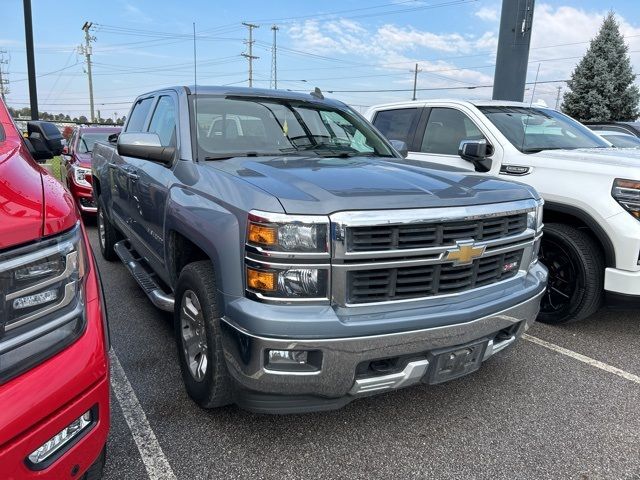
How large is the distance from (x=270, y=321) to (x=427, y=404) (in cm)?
135

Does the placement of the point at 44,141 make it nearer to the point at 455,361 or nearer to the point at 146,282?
the point at 146,282

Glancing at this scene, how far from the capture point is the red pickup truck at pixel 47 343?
1395 millimetres

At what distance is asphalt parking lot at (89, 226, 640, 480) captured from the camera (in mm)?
2354

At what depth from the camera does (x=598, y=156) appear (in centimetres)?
417

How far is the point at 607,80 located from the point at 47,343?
1231 inches

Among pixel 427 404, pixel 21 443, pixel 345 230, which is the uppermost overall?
pixel 345 230

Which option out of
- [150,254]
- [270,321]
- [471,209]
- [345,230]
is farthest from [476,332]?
[150,254]

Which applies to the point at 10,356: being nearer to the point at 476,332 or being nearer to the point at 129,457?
the point at 129,457

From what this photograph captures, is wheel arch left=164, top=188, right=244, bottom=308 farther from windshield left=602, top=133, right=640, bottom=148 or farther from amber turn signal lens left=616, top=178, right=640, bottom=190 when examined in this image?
windshield left=602, top=133, right=640, bottom=148

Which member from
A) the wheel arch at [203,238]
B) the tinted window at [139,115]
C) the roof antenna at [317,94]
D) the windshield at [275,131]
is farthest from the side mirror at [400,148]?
the tinted window at [139,115]

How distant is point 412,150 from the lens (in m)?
5.68

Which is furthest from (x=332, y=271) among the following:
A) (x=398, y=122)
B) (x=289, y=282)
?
(x=398, y=122)

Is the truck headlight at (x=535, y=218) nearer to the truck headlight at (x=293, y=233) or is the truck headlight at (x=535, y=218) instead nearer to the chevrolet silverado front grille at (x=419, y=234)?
the chevrolet silverado front grille at (x=419, y=234)

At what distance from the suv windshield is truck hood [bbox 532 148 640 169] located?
24cm
